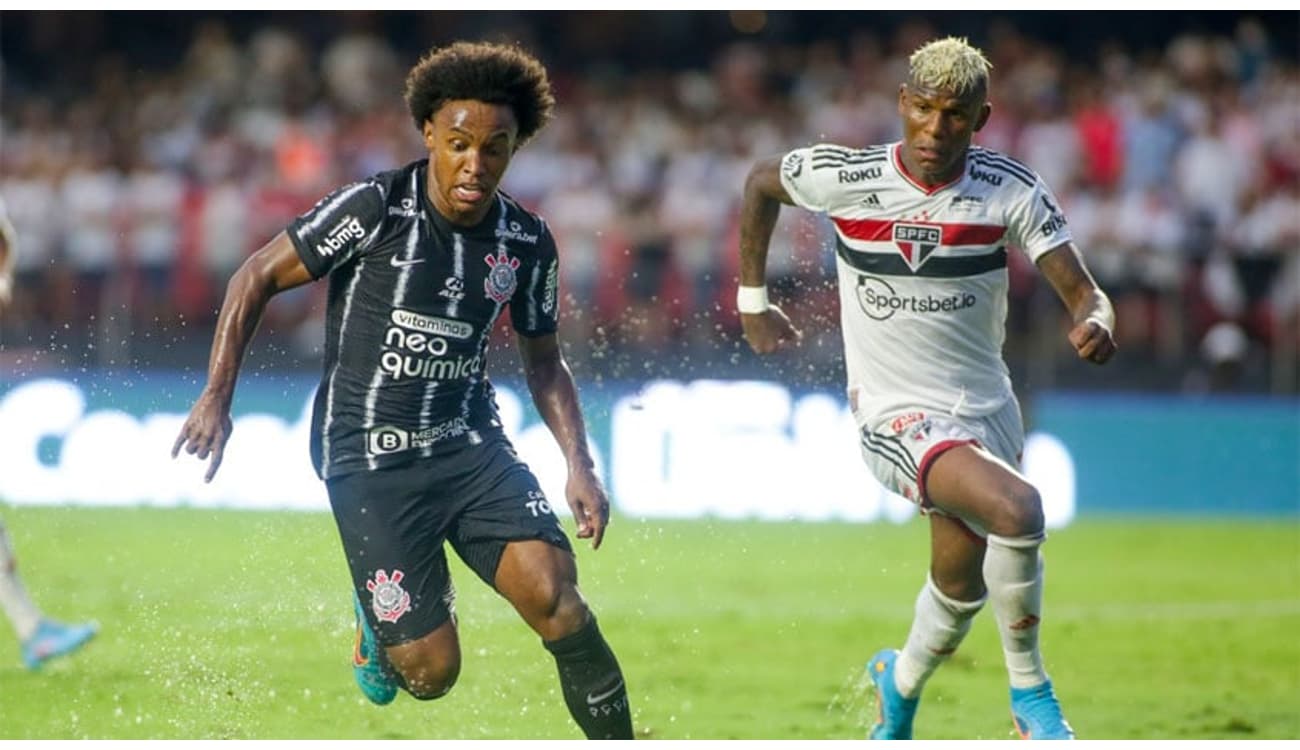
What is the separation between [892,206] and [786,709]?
2.42m

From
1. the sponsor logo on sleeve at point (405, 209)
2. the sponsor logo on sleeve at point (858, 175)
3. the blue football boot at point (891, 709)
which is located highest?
the sponsor logo on sleeve at point (858, 175)

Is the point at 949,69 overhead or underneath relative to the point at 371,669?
overhead

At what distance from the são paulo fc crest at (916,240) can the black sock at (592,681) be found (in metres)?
1.80

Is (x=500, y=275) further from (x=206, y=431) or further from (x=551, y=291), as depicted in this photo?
(x=206, y=431)

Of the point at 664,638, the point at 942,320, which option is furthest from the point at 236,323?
the point at 664,638

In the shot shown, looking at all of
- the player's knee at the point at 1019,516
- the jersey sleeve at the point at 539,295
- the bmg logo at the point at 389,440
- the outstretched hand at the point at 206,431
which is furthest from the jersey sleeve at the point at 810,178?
the outstretched hand at the point at 206,431

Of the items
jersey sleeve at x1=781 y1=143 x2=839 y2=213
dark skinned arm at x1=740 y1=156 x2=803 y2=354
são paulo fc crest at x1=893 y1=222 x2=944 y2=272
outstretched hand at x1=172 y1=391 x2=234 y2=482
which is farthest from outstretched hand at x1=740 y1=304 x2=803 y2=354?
outstretched hand at x1=172 y1=391 x2=234 y2=482

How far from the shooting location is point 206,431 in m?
6.09

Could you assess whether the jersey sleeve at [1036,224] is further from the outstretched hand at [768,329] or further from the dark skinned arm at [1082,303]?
the outstretched hand at [768,329]

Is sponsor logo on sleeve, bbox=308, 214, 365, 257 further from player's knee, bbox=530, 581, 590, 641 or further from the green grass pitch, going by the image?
the green grass pitch

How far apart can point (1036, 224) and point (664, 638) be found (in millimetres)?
4132

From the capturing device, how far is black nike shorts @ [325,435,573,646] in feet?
21.7

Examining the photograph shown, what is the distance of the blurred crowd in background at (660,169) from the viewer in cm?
1612

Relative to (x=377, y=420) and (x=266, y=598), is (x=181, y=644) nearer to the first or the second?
(x=266, y=598)
